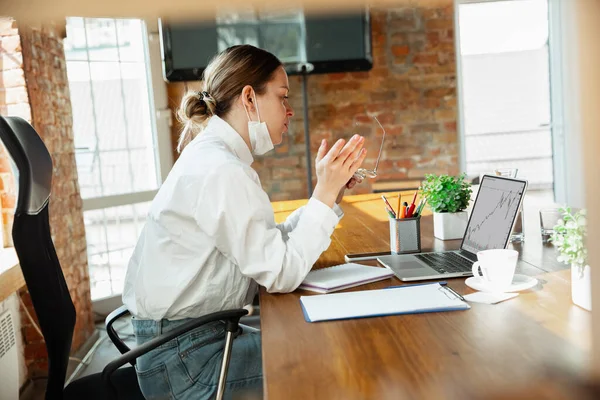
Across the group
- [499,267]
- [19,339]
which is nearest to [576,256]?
[499,267]

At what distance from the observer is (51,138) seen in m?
3.07

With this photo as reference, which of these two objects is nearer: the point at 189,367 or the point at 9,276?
the point at 189,367

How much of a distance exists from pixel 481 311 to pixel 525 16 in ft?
14.6

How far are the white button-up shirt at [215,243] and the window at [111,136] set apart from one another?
2544mm

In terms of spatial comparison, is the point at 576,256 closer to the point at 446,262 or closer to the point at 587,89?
the point at 446,262

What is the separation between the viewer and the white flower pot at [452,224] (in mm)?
1884

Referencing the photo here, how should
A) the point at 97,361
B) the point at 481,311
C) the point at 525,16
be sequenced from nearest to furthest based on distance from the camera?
the point at 481,311 < the point at 97,361 < the point at 525,16

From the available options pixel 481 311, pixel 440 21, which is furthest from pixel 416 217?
pixel 440 21

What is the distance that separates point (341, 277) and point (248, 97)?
0.57m

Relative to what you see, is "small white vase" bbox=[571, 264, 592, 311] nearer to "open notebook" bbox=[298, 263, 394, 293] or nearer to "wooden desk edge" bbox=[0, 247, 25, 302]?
"open notebook" bbox=[298, 263, 394, 293]

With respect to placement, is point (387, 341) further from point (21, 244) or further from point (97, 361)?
point (97, 361)

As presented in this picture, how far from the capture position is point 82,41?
3857 mm

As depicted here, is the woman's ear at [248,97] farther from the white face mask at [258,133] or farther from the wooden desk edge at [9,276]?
the wooden desk edge at [9,276]

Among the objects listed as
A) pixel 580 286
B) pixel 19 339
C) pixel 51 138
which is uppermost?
pixel 51 138
